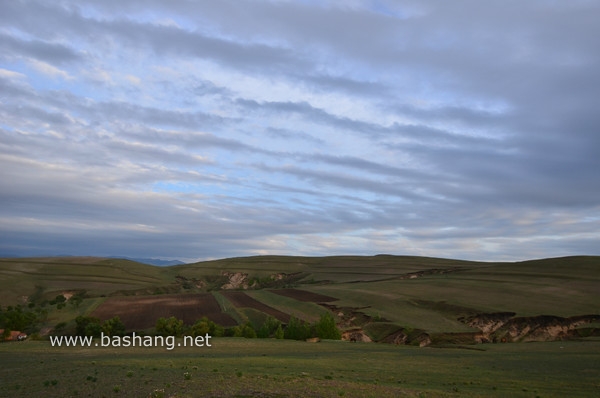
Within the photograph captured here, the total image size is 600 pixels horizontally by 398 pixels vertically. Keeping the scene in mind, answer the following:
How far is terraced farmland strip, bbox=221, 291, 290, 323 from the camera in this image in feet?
253

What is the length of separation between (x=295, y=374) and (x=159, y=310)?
205 feet

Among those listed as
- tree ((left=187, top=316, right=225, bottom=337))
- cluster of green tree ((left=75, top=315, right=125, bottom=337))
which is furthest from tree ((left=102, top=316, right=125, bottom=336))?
tree ((left=187, top=316, right=225, bottom=337))

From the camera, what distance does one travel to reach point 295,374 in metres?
27.5

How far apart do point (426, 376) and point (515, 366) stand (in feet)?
34.4

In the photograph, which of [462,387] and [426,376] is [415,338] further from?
[462,387]

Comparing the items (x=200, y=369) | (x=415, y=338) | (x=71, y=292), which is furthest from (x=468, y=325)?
(x=71, y=292)

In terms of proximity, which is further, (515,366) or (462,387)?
(515,366)

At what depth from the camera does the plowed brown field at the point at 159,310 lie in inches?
2876

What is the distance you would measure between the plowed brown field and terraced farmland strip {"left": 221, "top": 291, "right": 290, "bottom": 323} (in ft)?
14.5

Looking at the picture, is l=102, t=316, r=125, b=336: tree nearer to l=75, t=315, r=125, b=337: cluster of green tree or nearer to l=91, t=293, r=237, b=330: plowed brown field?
l=75, t=315, r=125, b=337: cluster of green tree

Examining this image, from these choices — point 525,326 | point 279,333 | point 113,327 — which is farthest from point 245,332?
point 525,326

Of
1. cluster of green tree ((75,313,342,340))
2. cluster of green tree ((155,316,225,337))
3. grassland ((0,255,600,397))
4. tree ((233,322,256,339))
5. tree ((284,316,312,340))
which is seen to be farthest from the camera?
tree ((284,316,312,340))

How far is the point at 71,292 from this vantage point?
116125mm

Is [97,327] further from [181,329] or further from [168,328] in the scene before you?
[181,329]
